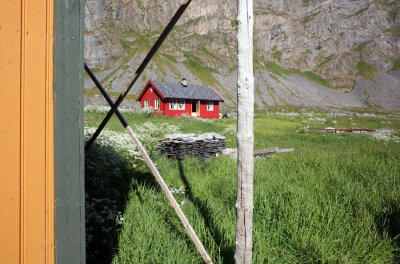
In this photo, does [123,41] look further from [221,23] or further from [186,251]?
[186,251]

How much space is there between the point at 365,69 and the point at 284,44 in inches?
1939

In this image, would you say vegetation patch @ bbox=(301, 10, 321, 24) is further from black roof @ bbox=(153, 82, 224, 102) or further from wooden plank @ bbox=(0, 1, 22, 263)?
wooden plank @ bbox=(0, 1, 22, 263)

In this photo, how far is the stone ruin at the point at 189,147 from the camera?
25.0ft

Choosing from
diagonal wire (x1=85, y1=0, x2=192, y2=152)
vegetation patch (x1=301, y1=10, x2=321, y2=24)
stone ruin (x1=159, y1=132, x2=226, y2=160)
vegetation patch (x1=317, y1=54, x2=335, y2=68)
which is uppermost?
vegetation patch (x1=301, y1=10, x2=321, y2=24)

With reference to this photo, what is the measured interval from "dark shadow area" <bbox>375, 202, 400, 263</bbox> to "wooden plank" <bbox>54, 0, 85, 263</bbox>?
324 centimetres

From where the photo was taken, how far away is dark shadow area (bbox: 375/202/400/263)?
9.70ft

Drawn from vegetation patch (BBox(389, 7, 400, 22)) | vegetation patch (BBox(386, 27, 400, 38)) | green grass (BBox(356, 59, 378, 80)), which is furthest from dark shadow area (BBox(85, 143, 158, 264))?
vegetation patch (BBox(389, 7, 400, 22))

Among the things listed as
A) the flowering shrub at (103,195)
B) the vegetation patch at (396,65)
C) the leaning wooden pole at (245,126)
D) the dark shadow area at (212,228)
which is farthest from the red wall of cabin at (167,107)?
the vegetation patch at (396,65)

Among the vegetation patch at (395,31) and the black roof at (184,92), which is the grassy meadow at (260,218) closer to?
the black roof at (184,92)

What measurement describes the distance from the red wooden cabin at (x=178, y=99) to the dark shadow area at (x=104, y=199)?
26.7 m

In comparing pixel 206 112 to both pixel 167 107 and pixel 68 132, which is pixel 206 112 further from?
pixel 68 132

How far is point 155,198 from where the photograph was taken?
3.88 meters

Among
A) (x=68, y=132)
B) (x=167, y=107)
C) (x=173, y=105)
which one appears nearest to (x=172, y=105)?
(x=173, y=105)

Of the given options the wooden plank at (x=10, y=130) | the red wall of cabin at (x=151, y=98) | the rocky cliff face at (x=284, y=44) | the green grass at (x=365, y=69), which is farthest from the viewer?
the green grass at (x=365, y=69)
